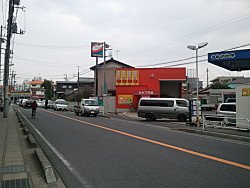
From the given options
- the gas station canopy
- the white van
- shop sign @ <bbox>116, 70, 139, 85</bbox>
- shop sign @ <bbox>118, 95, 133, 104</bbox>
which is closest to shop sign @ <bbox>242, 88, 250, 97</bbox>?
the gas station canopy

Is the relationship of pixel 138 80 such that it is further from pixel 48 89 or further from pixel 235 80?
pixel 48 89

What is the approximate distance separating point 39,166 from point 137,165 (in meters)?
2.66

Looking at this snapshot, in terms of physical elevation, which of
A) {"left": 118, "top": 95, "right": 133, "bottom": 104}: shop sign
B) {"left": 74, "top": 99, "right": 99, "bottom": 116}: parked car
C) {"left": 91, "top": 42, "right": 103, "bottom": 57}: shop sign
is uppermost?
{"left": 91, "top": 42, "right": 103, "bottom": 57}: shop sign

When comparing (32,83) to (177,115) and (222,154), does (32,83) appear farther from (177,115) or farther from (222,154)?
(222,154)

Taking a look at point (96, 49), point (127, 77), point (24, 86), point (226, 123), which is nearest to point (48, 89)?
point (24, 86)

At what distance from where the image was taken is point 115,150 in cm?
991

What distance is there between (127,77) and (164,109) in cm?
1810

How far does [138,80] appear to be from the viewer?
43.4m

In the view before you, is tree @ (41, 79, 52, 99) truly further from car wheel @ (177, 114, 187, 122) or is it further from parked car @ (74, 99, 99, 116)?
car wheel @ (177, 114, 187, 122)

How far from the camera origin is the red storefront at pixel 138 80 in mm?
42438

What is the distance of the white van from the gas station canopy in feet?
18.5

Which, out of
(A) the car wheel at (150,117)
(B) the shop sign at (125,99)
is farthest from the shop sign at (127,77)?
(A) the car wheel at (150,117)

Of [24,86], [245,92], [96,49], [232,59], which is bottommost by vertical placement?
[245,92]

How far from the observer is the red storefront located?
42.4 meters
